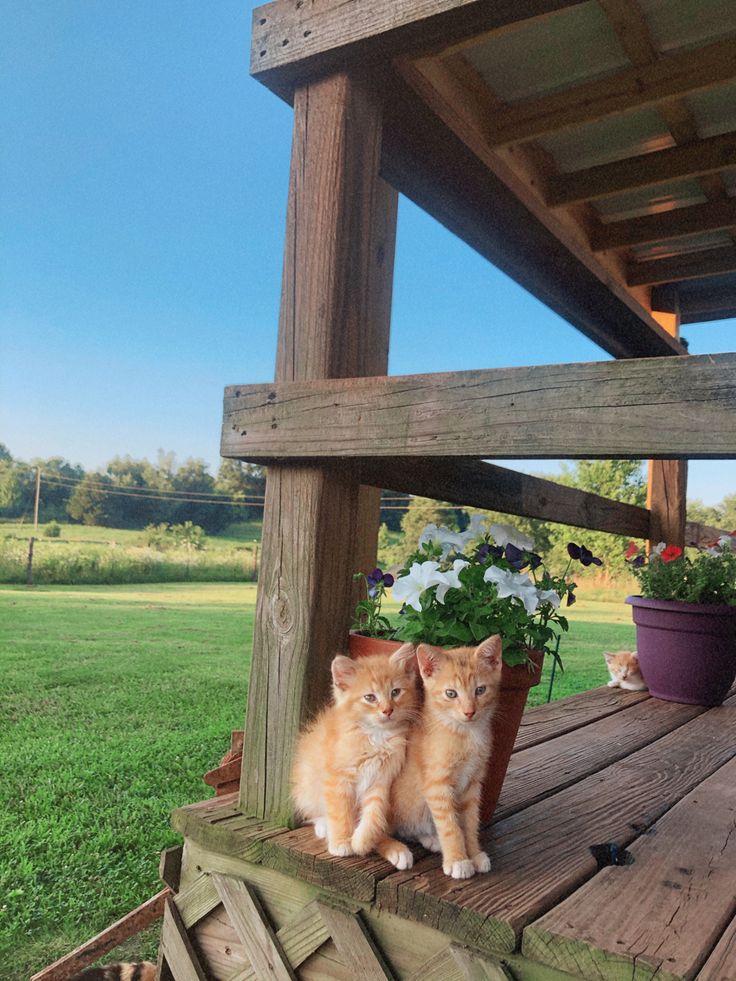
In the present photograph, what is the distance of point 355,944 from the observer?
1.09m

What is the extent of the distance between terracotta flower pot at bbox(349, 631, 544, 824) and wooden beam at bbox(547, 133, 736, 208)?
1.83 metres

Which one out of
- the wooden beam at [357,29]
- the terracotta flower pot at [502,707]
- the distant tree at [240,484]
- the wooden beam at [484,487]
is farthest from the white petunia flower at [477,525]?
the distant tree at [240,484]

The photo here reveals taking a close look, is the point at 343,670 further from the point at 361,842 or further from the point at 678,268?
the point at 678,268

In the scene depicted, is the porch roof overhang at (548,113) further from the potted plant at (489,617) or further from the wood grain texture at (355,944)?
the wood grain texture at (355,944)

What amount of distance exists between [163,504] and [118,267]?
1269cm

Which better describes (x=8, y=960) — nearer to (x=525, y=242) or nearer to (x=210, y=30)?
(x=525, y=242)

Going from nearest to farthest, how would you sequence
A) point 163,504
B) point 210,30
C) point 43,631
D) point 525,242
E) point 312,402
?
point 312,402, point 525,242, point 43,631, point 163,504, point 210,30

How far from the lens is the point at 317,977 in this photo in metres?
1.17

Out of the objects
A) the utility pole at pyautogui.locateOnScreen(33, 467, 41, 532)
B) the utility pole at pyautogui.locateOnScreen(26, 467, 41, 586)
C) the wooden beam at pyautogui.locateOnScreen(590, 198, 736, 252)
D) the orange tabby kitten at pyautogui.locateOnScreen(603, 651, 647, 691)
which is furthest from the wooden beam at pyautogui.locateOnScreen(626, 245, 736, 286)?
the utility pole at pyautogui.locateOnScreen(33, 467, 41, 532)

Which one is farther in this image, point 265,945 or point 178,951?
point 178,951

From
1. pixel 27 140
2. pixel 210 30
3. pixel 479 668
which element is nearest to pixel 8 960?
pixel 479 668

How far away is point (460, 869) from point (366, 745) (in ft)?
0.75

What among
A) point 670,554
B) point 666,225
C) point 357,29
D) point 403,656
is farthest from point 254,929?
point 666,225

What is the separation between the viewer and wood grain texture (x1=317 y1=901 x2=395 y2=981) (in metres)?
1.06
